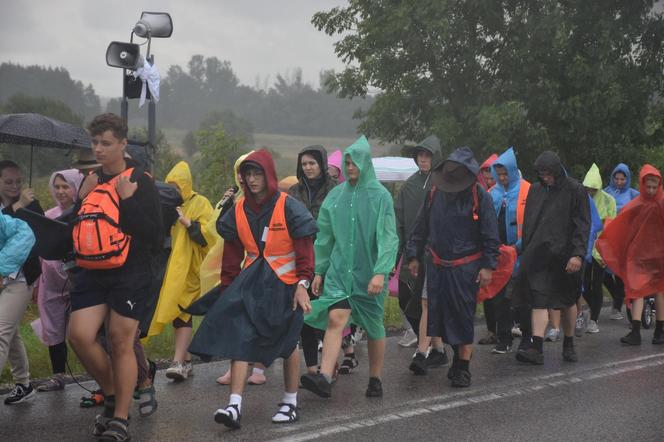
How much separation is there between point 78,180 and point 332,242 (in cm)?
190

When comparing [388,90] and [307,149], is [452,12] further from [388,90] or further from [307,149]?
[307,149]

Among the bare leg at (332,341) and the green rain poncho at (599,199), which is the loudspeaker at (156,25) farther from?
the bare leg at (332,341)

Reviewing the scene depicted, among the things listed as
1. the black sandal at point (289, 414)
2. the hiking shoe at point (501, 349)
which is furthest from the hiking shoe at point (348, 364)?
the black sandal at point (289, 414)

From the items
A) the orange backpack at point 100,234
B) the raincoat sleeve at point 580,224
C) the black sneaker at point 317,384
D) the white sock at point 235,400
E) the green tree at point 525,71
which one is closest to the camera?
the orange backpack at point 100,234

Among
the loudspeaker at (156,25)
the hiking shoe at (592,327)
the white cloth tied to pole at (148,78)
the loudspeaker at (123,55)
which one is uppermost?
the loudspeaker at (156,25)

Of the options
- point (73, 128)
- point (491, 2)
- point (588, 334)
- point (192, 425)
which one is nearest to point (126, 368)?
point (192, 425)

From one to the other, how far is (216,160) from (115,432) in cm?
1489

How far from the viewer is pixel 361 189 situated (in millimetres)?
7121

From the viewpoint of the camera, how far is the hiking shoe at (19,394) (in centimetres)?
664

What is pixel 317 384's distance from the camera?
6562 mm

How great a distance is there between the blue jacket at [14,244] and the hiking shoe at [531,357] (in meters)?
4.41

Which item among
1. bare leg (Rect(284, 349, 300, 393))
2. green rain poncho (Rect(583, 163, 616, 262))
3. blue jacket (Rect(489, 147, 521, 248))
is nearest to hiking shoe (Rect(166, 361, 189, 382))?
bare leg (Rect(284, 349, 300, 393))

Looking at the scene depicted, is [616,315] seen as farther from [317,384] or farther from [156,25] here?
[156,25]

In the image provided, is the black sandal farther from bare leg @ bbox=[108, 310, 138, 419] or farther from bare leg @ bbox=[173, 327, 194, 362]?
bare leg @ bbox=[173, 327, 194, 362]
